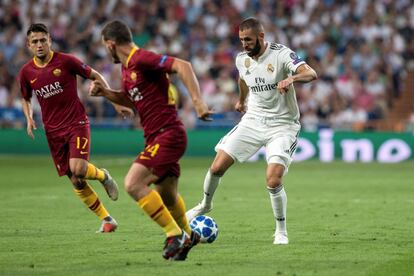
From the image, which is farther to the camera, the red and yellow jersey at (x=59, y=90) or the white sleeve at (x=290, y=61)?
the red and yellow jersey at (x=59, y=90)

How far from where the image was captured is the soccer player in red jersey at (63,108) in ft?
36.0

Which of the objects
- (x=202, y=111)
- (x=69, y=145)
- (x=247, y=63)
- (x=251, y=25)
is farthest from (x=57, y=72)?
(x=202, y=111)

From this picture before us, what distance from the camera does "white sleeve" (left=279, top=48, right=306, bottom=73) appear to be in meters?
10.1

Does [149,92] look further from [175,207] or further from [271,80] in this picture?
[271,80]

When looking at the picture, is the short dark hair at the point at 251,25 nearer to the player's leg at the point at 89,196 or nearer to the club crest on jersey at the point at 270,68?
the club crest on jersey at the point at 270,68

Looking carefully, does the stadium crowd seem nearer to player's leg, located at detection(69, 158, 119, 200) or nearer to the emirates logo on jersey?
player's leg, located at detection(69, 158, 119, 200)

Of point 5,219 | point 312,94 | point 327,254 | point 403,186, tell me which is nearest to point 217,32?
point 312,94

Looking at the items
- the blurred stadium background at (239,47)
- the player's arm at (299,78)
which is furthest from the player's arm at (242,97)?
the blurred stadium background at (239,47)

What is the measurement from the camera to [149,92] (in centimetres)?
862

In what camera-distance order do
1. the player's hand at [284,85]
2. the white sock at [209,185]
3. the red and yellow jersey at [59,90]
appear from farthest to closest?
the red and yellow jersey at [59,90], the white sock at [209,185], the player's hand at [284,85]

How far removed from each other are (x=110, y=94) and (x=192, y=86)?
1010 millimetres

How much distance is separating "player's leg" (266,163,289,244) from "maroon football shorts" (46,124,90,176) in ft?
7.43

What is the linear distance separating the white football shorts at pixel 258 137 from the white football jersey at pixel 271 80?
8cm

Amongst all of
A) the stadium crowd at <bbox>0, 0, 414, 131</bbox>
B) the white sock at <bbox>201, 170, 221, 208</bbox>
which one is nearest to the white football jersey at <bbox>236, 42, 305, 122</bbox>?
the white sock at <bbox>201, 170, 221, 208</bbox>
